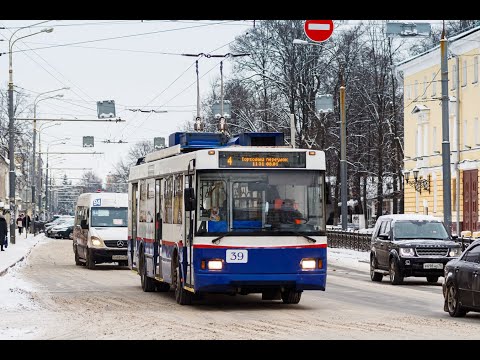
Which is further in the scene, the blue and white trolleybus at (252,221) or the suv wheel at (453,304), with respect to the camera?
the blue and white trolleybus at (252,221)

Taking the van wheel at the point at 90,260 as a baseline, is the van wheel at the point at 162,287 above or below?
below

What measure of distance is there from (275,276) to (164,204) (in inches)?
161

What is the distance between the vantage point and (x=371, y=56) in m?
77.3

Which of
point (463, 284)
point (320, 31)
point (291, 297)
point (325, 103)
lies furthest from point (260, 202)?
point (325, 103)

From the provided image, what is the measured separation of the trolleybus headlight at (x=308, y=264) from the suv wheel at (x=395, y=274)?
9169mm

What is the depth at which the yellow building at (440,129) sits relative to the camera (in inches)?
2475

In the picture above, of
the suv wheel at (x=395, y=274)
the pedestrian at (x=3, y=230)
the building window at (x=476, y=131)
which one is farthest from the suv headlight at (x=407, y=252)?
the building window at (x=476, y=131)

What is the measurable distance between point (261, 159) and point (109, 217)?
58.4 ft

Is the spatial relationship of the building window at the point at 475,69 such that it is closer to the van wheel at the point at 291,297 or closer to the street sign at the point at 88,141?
the street sign at the point at 88,141

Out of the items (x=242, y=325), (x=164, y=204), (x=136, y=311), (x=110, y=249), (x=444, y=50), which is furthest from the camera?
(x=110, y=249)

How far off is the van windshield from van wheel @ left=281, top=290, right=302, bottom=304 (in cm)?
1569
